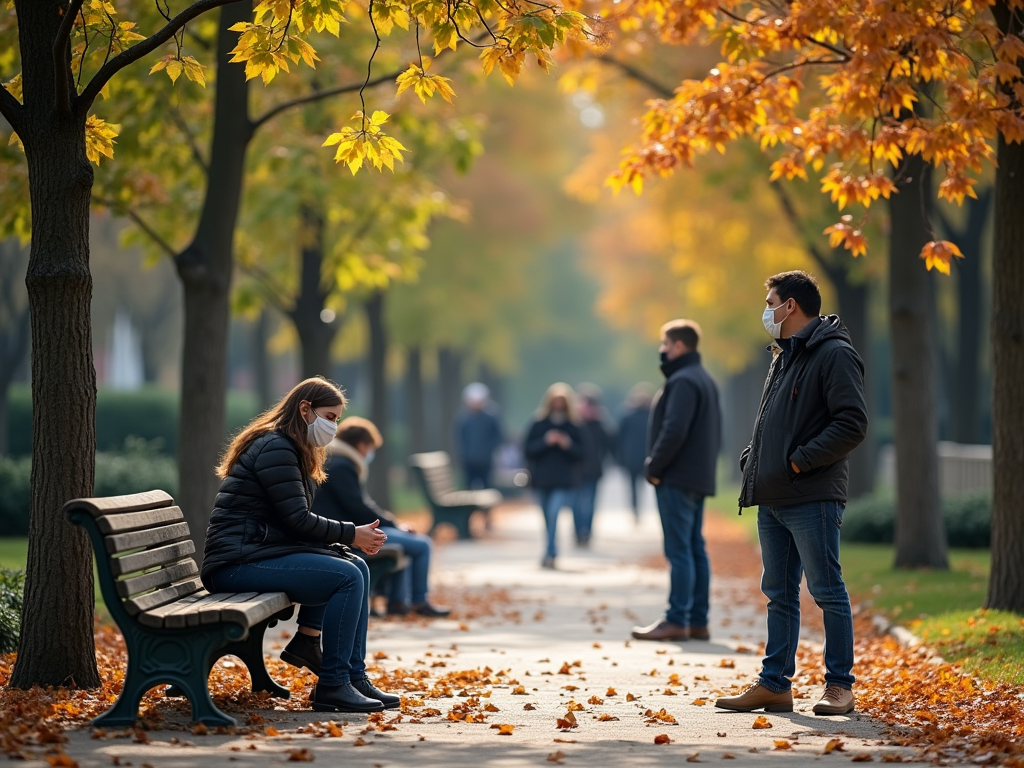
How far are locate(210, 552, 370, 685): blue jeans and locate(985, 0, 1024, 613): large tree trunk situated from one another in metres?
4.83

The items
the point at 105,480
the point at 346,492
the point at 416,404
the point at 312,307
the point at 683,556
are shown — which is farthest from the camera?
the point at 416,404

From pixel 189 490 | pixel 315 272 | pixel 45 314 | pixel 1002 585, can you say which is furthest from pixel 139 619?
pixel 315 272

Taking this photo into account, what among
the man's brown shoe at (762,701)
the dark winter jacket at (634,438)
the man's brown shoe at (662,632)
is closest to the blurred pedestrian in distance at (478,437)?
the dark winter jacket at (634,438)

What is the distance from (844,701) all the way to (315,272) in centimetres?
1080

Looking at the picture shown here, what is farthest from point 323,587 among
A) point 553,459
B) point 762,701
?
point 553,459

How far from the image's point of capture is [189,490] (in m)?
11.5

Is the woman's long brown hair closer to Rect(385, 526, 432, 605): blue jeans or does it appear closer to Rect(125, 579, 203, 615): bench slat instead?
Rect(125, 579, 203, 615): bench slat

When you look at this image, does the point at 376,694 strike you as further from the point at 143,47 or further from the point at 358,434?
the point at 358,434

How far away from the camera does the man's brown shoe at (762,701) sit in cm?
714

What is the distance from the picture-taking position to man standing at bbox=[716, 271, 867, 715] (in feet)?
22.4

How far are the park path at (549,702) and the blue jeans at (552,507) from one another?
179 centimetres

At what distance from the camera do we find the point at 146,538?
6566 mm

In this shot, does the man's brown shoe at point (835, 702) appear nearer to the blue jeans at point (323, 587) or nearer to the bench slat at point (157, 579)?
the blue jeans at point (323, 587)

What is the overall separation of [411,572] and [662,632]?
237cm
